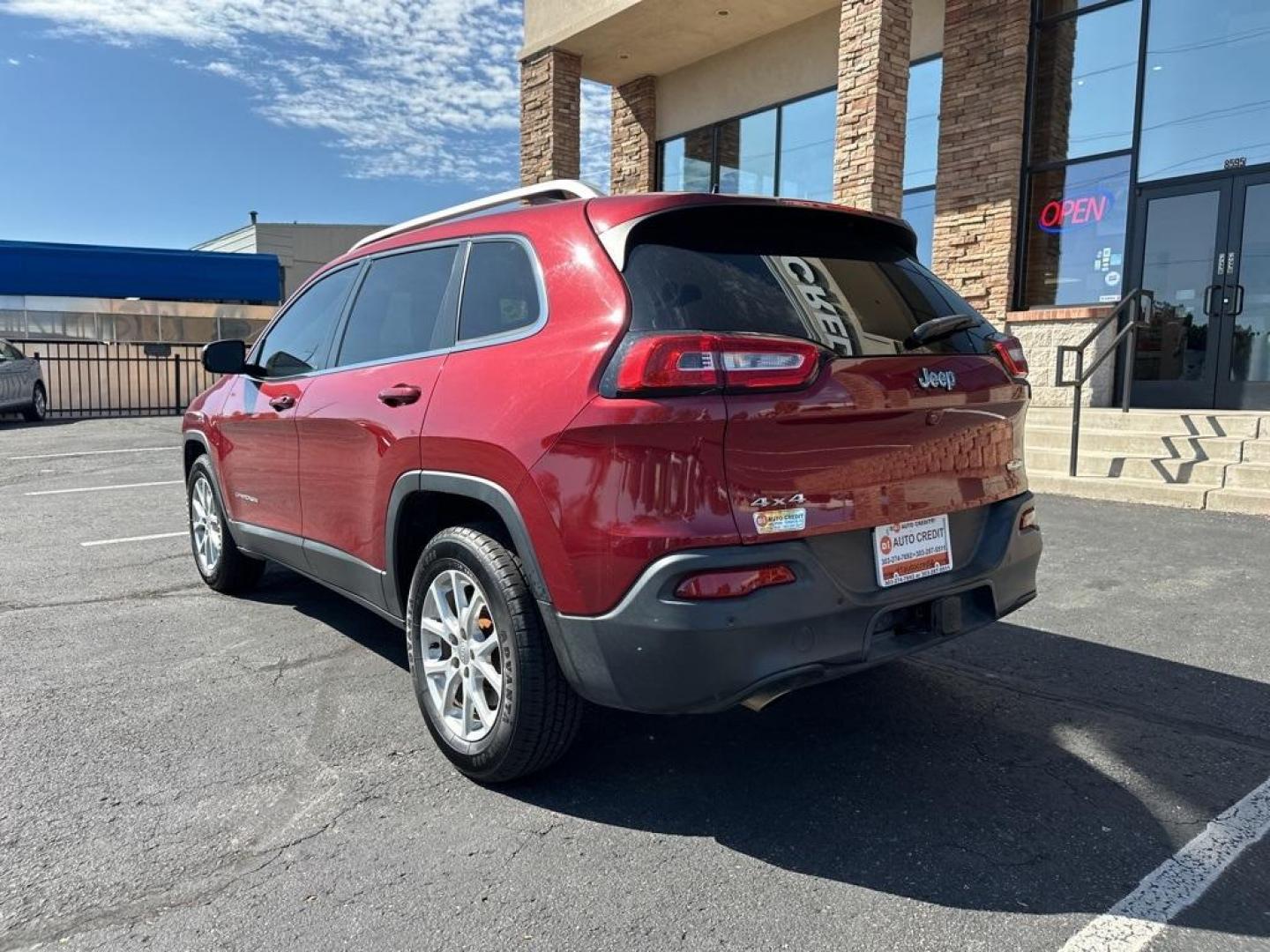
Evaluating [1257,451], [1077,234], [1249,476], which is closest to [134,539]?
[1249,476]

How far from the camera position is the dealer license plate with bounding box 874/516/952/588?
8.74 ft

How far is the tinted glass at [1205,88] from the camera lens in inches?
387

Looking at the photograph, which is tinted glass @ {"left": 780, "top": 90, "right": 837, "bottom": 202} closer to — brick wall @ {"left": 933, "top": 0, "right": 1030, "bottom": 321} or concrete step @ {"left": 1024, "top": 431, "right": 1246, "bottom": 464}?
brick wall @ {"left": 933, "top": 0, "right": 1030, "bottom": 321}

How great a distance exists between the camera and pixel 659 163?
54.5 ft

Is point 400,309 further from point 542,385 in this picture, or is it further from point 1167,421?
Result: point 1167,421

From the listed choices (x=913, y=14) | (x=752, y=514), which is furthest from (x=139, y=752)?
(x=913, y=14)

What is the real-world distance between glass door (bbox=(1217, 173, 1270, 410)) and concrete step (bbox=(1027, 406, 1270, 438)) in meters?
1.61

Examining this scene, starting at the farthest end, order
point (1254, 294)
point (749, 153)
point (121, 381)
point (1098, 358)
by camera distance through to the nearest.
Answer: point (121, 381), point (749, 153), point (1254, 294), point (1098, 358)

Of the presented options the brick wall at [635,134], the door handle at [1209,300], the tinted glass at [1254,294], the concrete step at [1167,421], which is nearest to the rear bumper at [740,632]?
the concrete step at [1167,421]

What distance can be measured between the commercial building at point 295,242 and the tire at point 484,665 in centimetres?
3982

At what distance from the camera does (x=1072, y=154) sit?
1121cm

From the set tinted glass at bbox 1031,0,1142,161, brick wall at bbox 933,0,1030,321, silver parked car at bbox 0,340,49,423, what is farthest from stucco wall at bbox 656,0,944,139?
silver parked car at bbox 0,340,49,423

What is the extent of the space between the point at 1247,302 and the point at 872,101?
15.4 ft

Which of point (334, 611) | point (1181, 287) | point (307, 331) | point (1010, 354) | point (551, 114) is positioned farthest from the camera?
point (551, 114)
